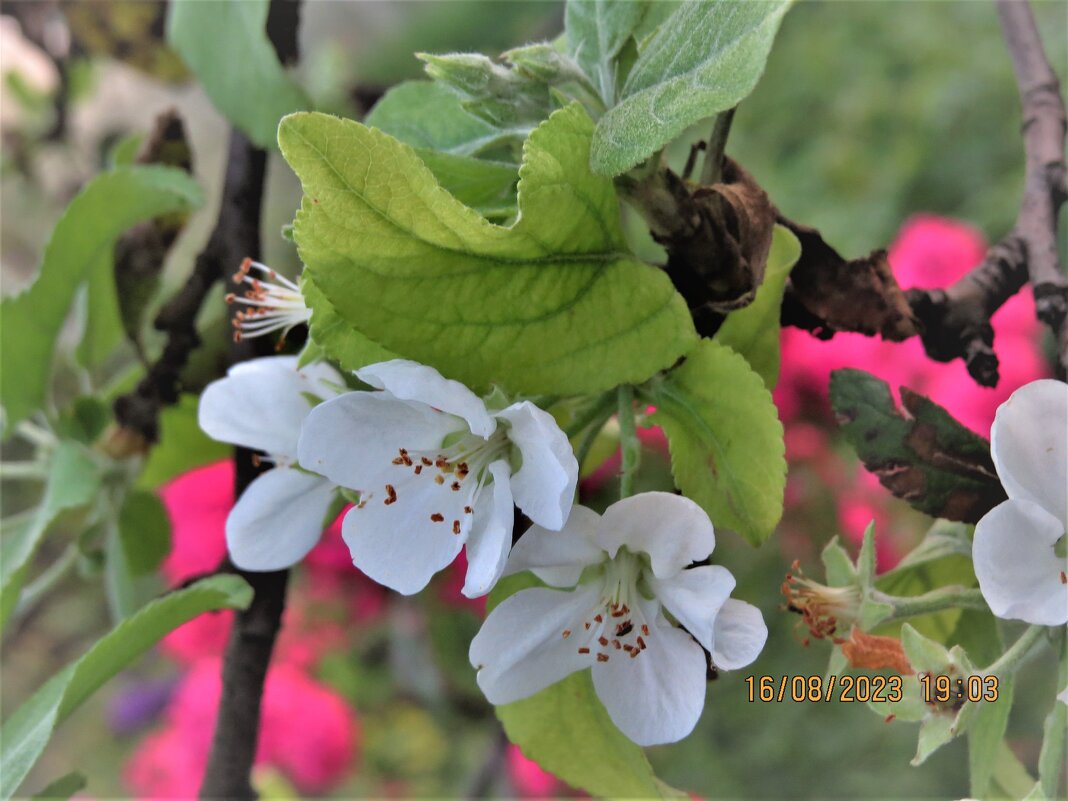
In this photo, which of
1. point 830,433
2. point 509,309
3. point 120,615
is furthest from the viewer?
point 830,433

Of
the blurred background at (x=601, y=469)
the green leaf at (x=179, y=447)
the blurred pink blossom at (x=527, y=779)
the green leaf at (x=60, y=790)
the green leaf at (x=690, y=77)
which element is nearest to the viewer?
the green leaf at (x=690, y=77)

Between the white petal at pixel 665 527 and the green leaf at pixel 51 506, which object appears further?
the green leaf at pixel 51 506

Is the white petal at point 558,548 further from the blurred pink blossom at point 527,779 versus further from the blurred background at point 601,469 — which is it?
the blurred pink blossom at point 527,779

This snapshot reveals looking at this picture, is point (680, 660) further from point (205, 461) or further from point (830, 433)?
point (830, 433)

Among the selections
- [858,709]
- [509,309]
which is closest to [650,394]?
[509,309]

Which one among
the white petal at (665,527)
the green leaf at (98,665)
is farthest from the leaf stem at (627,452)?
the green leaf at (98,665)
